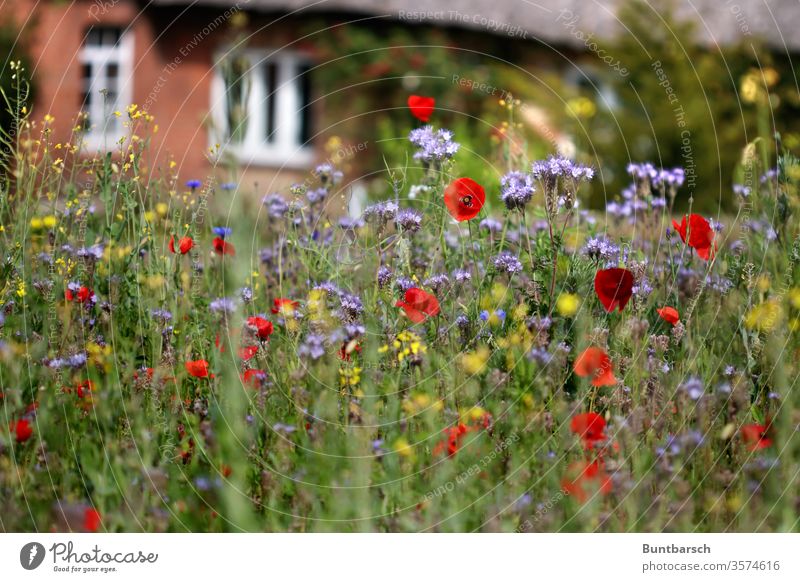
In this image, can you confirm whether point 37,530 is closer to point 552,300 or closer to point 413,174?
point 552,300

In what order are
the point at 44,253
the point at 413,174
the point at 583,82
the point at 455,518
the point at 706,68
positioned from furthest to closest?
1. the point at 583,82
2. the point at 706,68
3. the point at 413,174
4. the point at 44,253
5. the point at 455,518

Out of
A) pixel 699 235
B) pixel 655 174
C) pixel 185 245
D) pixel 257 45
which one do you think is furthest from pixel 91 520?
pixel 257 45

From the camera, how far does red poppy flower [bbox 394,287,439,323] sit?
A: 258cm

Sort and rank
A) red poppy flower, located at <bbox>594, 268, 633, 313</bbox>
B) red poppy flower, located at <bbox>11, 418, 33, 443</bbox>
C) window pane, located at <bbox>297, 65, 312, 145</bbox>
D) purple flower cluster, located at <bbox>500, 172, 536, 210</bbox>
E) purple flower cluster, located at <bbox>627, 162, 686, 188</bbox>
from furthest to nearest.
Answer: window pane, located at <bbox>297, 65, 312, 145</bbox>
purple flower cluster, located at <bbox>627, 162, 686, 188</bbox>
purple flower cluster, located at <bbox>500, 172, 536, 210</bbox>
red poppy flower, located at <bbox>594, 268, 633, 313</bbox>
red poppy flower, located at <bbox>11, 418, 33, 443</bbox>

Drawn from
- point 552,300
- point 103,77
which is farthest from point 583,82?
point 552,300

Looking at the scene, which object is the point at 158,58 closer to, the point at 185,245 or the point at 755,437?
the point at 185,245

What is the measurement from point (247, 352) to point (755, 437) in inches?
52.3

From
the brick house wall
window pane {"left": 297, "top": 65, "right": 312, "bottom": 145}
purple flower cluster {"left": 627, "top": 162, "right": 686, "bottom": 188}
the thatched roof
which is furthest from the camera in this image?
window pane {"left": 297, "top": 65, "right": 312, "bottom": 145}

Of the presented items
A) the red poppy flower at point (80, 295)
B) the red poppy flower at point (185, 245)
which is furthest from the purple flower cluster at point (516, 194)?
the red poppy flower at point (80, 295)

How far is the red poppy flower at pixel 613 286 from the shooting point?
254 centimetres

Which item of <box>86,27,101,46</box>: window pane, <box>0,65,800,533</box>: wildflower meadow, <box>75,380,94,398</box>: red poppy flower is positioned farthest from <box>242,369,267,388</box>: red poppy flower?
<box>86,27,101,46</box>: window pane

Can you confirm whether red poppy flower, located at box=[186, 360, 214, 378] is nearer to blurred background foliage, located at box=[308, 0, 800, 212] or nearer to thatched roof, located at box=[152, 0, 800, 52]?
blurred background foliage, located at box=[308, 0, 800, 212]

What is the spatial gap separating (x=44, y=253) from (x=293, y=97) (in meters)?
11.1

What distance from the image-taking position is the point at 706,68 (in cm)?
945
